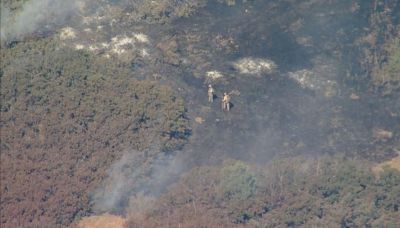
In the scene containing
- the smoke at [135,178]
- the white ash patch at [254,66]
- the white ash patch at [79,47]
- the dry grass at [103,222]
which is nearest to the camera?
the dry grass at [103,222]

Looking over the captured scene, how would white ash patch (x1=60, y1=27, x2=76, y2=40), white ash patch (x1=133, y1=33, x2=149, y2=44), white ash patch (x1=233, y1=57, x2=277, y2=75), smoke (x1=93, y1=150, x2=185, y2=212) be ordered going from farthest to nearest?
white ash patch (x1=133, y1=33, x2=149, y2=44), white ash patch (x1=60, y1=27, x2=76, y2=40), white ash patch (x1=233, y1=57, x2=277, y2=75), smoke (x1=93, y1=150, x2=185, y2=212)

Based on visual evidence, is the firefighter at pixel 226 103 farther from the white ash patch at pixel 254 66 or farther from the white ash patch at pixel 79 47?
the white ash patch at pixel 79 47

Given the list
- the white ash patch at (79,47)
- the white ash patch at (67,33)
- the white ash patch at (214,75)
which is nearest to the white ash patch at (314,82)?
the white ash patch at (214,75)

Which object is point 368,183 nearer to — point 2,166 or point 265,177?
point 265,177

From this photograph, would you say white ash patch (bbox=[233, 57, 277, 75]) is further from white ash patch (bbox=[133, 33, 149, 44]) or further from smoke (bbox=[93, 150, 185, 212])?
smoke (bbox=[93, 150, 185, 212])

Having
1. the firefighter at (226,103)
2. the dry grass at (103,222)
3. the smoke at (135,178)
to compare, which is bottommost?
the dry grass at (103,222)

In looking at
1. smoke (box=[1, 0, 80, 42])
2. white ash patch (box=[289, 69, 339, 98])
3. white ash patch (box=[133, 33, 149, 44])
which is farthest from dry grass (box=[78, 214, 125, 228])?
smoke (box=[1, 0, 80, 42])

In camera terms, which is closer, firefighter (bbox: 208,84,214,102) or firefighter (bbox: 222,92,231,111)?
firefighter (bbox: 222,92,231,111)

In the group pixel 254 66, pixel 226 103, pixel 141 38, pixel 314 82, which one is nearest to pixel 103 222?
pixel 226 103
